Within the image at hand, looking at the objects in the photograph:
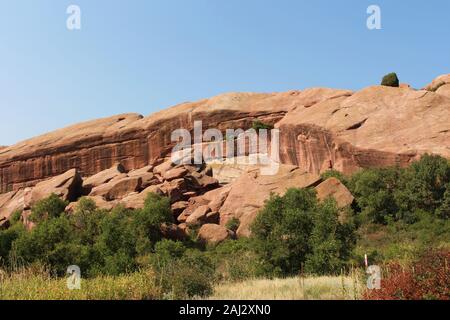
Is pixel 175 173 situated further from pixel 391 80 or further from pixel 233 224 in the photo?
pixel 391 80

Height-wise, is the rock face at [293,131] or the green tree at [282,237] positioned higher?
the rock face at [293,131]

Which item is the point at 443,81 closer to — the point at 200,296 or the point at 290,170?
the point at 290,170

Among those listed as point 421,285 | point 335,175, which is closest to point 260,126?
point 335,175

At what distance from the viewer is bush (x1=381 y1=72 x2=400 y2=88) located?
4463 cm

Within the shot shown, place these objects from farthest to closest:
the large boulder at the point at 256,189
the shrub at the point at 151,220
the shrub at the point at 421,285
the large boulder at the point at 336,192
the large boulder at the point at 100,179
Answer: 1. the large boulder at the point at 100,179
2. the large boulder at the point at 256,189
3. the large boulder at the point at 336,192
4. the shrub at the point at 151,220
5. the shrub at the point at 421,285

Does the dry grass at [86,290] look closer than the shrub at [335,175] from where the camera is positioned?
Yes

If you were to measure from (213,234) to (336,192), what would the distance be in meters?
8.00

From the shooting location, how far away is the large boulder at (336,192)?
2766 centimetres

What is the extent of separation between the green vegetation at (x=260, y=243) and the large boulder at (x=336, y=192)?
2.38 ft

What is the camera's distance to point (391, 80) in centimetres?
4475

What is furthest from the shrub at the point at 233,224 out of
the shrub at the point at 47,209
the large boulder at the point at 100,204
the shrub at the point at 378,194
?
the shrub at the point at 47,209

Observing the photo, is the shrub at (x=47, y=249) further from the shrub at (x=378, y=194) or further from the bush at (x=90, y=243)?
the shrub at (x=378, y=194)
